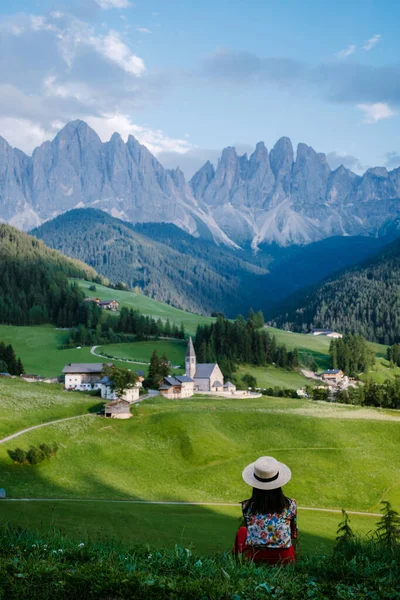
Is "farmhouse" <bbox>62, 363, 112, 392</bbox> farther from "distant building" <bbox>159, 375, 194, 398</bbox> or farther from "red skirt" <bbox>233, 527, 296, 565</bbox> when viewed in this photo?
"red skirt" <bbox>233, 527, 296, 565</bbox>

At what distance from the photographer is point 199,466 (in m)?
67.3

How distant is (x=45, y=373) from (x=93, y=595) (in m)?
149

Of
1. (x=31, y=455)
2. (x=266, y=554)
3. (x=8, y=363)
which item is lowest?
(x=31, y=455)

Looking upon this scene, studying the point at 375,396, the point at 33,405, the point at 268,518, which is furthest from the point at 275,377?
the point at 268,518

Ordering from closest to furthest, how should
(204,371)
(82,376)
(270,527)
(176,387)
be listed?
(270,527) → (176,387) → (82,376) → (204,371)

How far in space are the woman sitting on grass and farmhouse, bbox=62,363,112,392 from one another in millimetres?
109400

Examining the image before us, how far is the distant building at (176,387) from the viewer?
110m

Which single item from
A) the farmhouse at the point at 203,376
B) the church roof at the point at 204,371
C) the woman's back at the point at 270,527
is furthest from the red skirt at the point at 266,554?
the church roof at the point at 204,371

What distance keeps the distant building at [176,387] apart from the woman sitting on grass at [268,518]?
95.5 meters

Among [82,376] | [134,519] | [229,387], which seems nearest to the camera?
[134,519]

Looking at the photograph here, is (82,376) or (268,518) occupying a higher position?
(268,518)

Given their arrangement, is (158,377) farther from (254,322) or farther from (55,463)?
(254,322)

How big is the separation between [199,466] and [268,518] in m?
55.7

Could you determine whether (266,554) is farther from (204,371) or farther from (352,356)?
(352,356)
